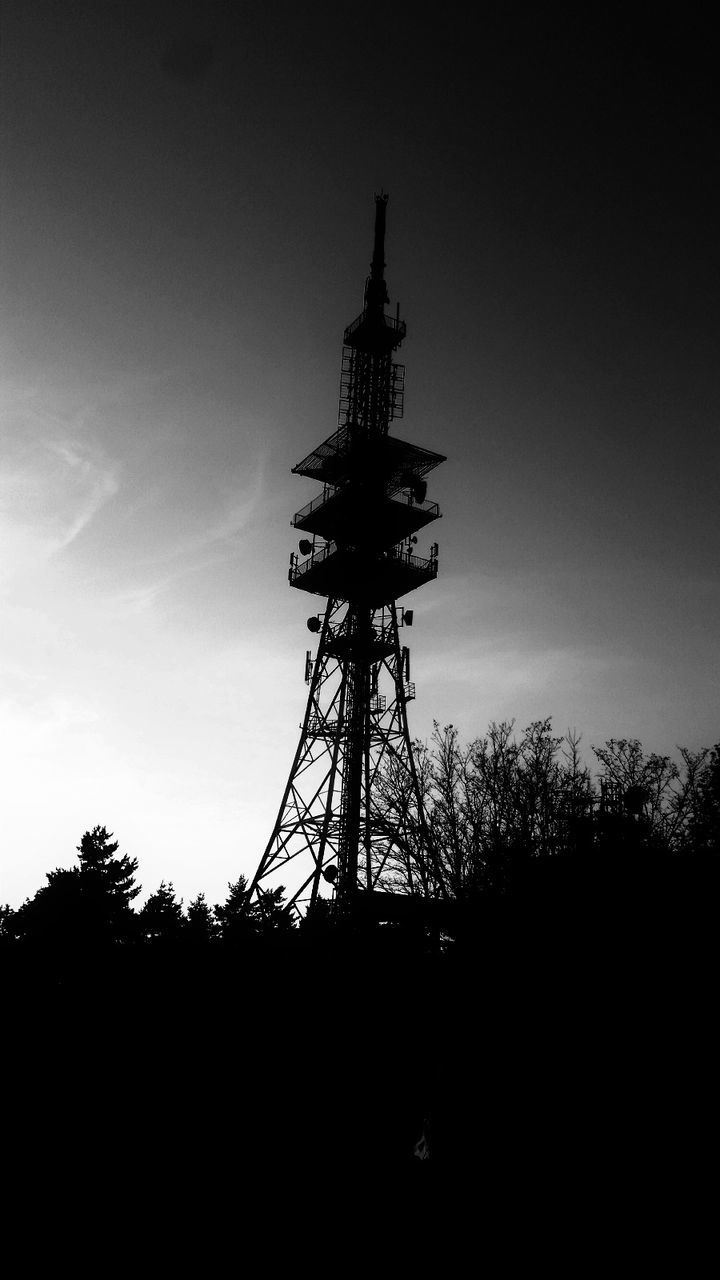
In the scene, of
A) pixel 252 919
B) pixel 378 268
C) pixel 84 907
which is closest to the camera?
pixel 252 919

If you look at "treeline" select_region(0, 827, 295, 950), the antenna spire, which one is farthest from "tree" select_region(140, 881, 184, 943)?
the antenna spire

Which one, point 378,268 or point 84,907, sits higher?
point 378,268

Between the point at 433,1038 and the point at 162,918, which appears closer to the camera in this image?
the point at 433,1038

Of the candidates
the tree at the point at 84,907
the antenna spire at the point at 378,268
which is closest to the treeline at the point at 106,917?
the tree at the point at 84,907

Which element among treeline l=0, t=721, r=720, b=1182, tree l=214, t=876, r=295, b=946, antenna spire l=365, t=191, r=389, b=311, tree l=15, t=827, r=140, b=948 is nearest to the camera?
treeline l=0, t=721, r=720, b=1182

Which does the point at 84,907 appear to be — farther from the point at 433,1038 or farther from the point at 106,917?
the point at 433,1038

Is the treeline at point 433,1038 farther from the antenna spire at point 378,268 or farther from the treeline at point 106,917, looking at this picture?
the antenna spire at point 378,268

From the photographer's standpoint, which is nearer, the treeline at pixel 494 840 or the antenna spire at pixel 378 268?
the treeline at pixel 494 840

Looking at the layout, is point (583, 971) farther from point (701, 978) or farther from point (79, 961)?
point (79, 961)

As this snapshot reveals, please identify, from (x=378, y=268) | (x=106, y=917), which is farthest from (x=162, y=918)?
(x=378, y=268)

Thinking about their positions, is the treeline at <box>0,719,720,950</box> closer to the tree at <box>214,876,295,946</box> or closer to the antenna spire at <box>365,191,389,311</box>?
the tree at <box>214,876,295,946</box>

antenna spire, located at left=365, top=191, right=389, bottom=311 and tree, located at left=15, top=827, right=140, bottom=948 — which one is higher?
antenna spire, located at left=365, top=191, right=389, bottom=311

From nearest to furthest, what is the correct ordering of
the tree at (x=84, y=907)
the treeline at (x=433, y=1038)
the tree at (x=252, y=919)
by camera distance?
the treeline at (x=433, y=1038)
the tree at (x=252, y=919)
the tree at (x=84, y=907)

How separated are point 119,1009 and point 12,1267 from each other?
7.14 metres
